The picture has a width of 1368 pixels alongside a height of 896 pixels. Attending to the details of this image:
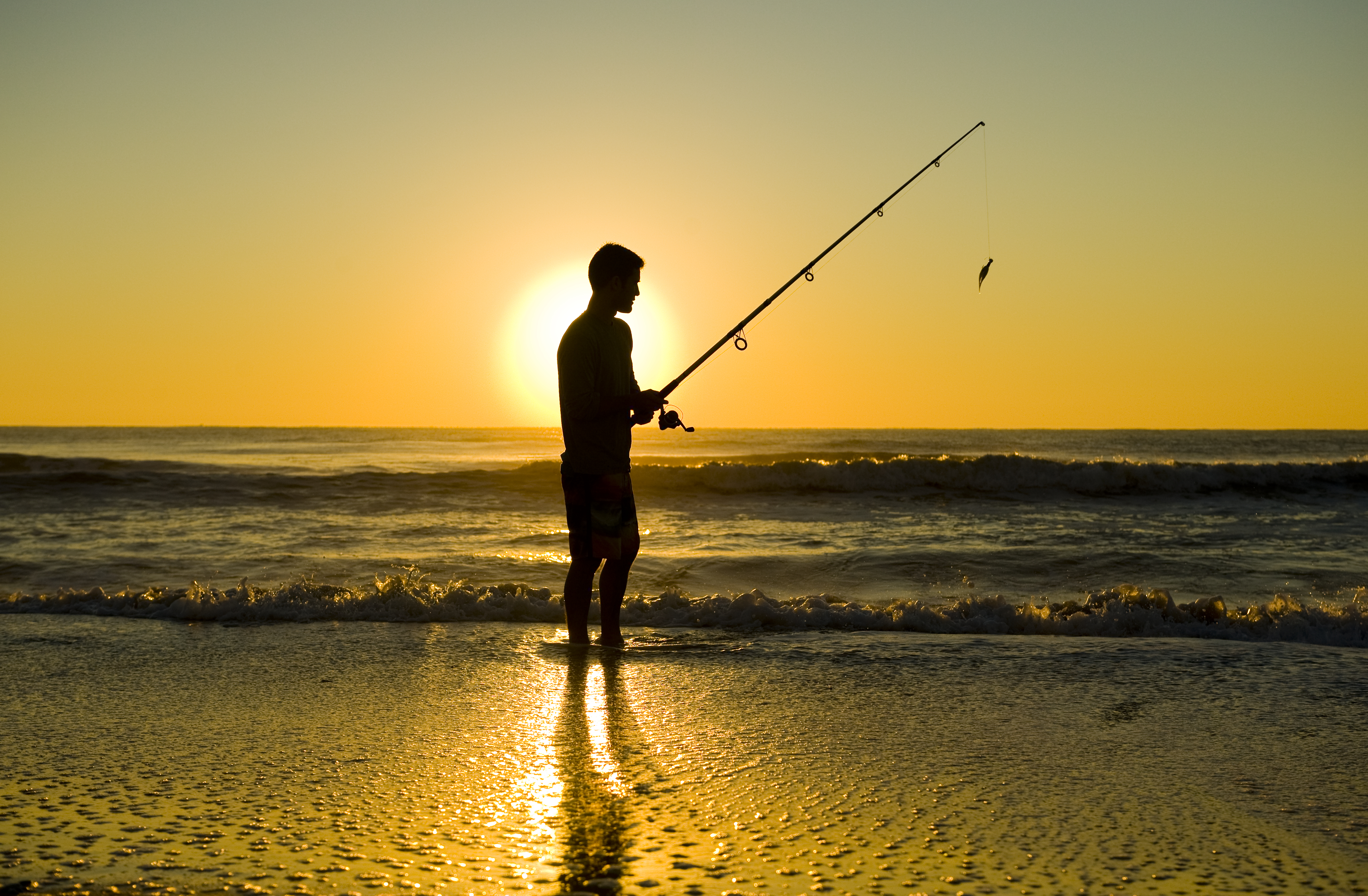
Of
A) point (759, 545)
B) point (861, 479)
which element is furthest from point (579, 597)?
point (861, 479)

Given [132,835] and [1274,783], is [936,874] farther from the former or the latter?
[132,835]

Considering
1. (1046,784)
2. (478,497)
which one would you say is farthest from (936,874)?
(478,497)

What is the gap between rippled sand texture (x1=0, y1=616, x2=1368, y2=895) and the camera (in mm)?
1731

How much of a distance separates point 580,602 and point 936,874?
8.26ft

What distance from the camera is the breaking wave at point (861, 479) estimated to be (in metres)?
13.9

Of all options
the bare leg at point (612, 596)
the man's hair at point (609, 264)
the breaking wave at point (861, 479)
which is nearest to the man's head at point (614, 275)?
the man's hair at point (609, 264)

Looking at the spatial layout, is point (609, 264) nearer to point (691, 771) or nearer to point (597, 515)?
point (597, 515)

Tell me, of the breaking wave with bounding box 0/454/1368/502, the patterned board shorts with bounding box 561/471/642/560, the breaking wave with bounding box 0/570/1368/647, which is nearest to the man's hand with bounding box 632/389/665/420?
the patterned board shorts with bounding box 561/471/642/560

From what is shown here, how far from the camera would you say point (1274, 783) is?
223 centimetres

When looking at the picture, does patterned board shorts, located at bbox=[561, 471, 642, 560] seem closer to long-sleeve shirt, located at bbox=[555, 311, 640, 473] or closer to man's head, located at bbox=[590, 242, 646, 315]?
long-sleeve shirt, located at bbox=[555, 311, 640, 473]

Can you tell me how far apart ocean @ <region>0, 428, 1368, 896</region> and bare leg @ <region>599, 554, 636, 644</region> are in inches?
5.0

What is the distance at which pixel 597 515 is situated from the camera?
4.05m

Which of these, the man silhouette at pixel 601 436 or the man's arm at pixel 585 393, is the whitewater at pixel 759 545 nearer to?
the man silhouette at pixel 601 436

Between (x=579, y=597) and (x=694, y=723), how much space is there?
1403mm
